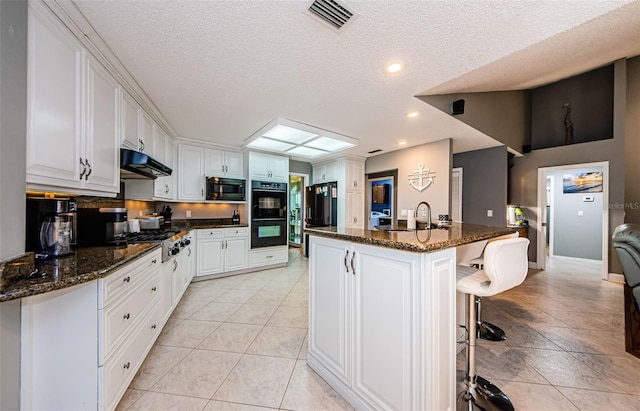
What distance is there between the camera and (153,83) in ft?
7.09

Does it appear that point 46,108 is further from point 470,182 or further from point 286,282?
point 470,182

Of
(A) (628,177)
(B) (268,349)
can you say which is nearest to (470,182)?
(A) (628,177)

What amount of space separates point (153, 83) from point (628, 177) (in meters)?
6.83

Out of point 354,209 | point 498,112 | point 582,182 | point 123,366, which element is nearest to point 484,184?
point 498,112

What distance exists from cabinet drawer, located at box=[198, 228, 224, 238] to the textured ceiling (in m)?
1.90

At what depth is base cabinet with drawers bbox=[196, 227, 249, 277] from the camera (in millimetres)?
3863

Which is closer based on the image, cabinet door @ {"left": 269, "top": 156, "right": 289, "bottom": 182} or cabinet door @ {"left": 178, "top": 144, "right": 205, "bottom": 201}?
cabinet door @ {"left": 178, "top": 144, "right": 205, "bottom": 201}

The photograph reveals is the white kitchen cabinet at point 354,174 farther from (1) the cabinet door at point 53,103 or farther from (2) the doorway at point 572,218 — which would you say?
(1) the cabinet door at point 53,103

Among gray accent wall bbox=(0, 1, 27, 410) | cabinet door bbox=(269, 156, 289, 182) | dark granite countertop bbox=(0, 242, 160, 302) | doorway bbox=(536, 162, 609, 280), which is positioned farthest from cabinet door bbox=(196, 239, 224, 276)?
doorway bbox=(536, 162, 609, 280)

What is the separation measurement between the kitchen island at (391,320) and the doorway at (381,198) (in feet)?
11.1

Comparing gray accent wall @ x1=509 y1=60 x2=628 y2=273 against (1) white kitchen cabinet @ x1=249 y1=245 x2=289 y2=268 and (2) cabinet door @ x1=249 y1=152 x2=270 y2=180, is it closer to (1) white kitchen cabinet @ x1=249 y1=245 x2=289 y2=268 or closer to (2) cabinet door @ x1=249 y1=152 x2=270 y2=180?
(1) white kitchen cabinet @ x1=249 y1=245 x2=289 y2=268

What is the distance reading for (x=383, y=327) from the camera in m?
1.33

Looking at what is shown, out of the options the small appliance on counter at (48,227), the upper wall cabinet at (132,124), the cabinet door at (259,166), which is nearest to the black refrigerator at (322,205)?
the cabinet door at (259,166)

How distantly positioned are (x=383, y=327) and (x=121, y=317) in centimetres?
159
